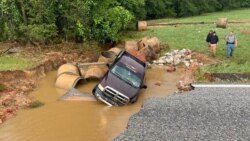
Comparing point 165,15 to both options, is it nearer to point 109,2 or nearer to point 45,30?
point 109,2

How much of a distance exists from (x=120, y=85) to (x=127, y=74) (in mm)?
1307

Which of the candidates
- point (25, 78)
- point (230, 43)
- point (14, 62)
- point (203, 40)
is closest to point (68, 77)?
point (25, 78)

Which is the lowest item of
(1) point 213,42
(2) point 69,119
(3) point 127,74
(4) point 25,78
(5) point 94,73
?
(2) point 69,119

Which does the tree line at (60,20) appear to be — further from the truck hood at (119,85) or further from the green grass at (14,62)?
the truck hood at (119,85)

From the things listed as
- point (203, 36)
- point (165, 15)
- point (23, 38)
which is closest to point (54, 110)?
point (23, 38)

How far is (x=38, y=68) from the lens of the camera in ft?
90.9

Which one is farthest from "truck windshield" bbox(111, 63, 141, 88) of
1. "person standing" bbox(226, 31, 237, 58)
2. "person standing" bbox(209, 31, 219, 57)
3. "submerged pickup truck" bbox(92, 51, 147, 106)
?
"person standing" bbox(226, 31, 237, 58)

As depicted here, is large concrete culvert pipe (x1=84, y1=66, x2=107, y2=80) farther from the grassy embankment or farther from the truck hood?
the grassy embankment

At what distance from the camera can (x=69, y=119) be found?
20062mm

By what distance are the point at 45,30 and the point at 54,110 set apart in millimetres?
12352

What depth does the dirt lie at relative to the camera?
21913 millimetres

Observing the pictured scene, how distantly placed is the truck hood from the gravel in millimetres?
1122

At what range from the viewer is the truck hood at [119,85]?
21.6 meters

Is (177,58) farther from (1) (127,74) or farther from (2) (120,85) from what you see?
(2) (120,85)
